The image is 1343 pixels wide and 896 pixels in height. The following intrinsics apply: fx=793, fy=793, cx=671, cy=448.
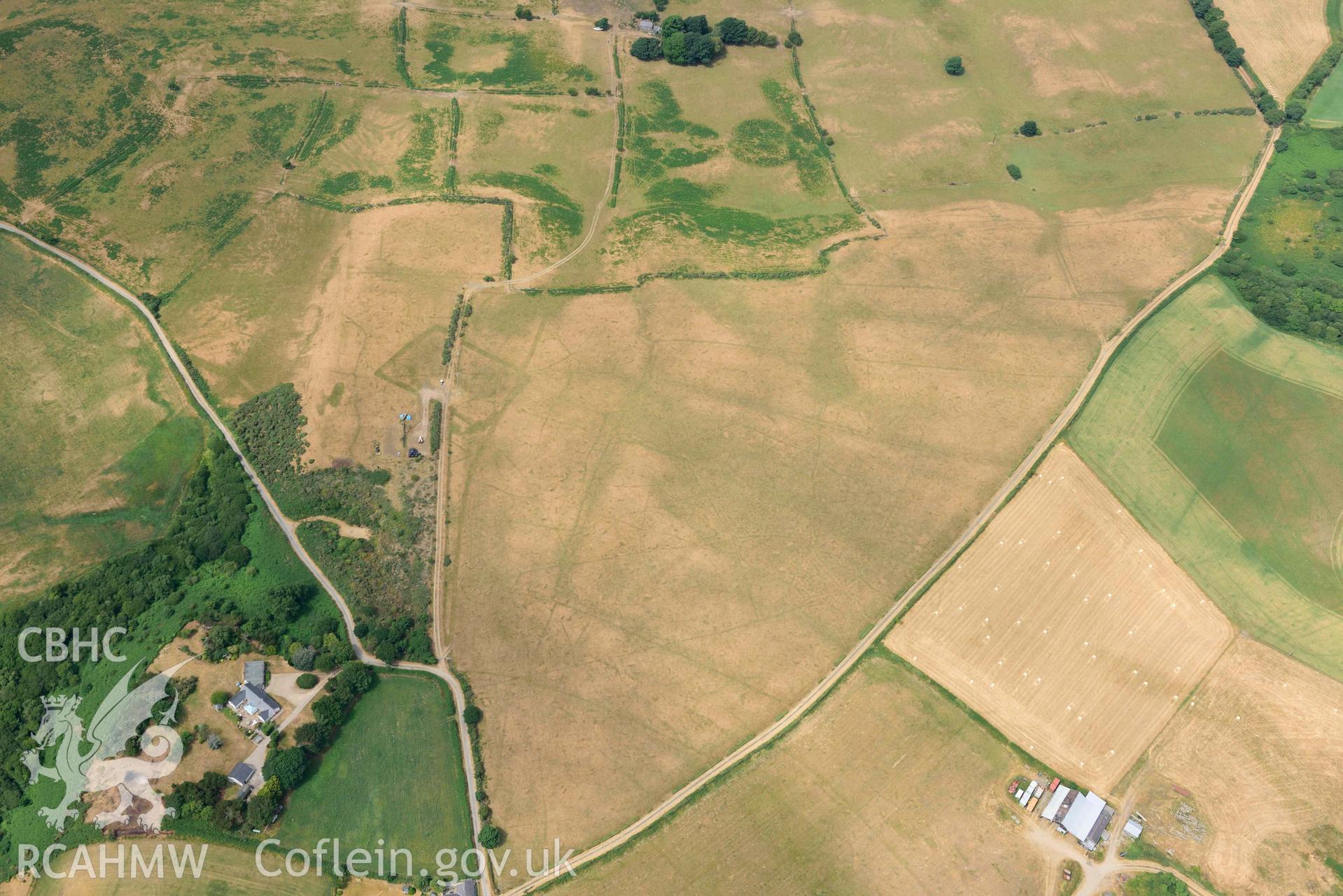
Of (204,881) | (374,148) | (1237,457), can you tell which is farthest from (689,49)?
(204,881)

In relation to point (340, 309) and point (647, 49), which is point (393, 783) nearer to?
point (340, 309)

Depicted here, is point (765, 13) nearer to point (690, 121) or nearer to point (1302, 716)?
point (690, 121)

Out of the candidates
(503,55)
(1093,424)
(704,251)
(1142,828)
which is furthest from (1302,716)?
(503,55)

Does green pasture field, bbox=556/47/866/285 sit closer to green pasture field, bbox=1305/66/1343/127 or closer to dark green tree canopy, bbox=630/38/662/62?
dark green tree canopy, bbox=630/38/662/62

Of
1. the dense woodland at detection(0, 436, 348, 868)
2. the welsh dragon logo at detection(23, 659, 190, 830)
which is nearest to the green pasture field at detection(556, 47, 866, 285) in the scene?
the dense woodland at detection(0, 436, 348, 868)

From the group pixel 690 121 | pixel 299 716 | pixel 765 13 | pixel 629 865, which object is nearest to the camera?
pixel 629 865

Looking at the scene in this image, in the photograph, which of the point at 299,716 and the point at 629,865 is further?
the point at 299,716

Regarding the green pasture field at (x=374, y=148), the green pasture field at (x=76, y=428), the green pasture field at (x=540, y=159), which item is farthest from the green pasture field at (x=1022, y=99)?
the green pasture field at (x=76, y=428)
